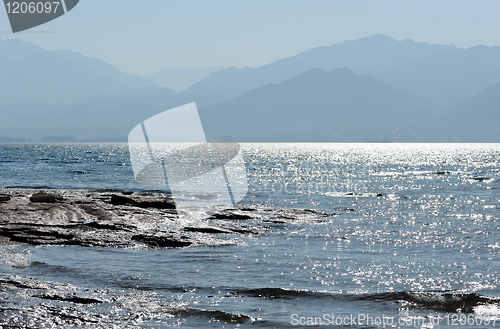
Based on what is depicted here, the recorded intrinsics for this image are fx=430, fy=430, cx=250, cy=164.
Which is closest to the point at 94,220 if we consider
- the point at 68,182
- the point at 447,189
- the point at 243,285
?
the point at 243,285

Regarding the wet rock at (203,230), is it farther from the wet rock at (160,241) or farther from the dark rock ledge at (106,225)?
the wet rock at (160,241)

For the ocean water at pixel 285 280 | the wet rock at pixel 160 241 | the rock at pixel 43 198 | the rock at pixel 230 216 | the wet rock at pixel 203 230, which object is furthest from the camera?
the rock at pixel 43 198

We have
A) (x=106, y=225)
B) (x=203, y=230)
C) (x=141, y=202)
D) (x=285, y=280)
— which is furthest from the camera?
(x=141, y=202)

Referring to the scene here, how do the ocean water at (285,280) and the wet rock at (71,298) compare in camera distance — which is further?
the wet rock at (71,298)

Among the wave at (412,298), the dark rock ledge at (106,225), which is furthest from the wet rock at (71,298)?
the dark rock ledge at (106,225)

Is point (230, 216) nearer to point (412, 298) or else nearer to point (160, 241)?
point (160, 241)

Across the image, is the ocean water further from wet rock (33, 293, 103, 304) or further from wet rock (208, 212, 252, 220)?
wet rock (208, 212, 252, 220)

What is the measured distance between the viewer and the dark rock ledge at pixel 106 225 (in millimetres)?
19125

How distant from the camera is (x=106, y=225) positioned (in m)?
21.9

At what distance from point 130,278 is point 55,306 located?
3211 mm

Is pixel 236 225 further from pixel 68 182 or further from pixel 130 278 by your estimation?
pixel 68 182

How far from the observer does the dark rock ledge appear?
1912 cm

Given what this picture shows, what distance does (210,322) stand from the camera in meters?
10.4

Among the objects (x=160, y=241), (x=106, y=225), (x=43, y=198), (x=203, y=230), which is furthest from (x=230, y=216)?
(x=43, y=198)
